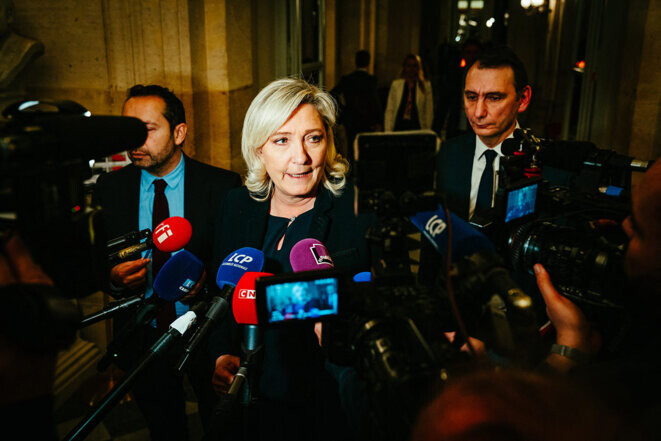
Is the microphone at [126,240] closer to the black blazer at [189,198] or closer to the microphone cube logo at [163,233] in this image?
the microphone cube logo at [163,233]

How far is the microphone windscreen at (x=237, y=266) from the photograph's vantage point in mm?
1168

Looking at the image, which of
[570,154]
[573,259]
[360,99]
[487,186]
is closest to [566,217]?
[573,259]

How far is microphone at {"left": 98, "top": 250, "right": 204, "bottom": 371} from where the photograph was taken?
1.25 m

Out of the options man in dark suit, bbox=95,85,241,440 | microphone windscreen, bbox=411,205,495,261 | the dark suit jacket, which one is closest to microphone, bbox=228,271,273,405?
microphone windscreen, bbox=411,205,495,261

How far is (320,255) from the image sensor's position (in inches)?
45.0

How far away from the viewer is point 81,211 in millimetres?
707

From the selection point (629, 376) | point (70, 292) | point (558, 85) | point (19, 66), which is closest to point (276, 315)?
point (70, 292)

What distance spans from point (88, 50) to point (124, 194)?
1.31m

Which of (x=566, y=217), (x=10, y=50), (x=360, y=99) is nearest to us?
(x=566, y=217)

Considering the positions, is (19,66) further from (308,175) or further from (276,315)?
(276,315)

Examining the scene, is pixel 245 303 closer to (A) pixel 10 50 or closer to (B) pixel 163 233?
(B) pixel 163 233

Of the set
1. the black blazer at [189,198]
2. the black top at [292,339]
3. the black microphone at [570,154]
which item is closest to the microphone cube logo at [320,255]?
the black top at [292,339]

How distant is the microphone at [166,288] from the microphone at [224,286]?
14cm

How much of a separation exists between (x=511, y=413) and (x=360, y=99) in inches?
202
